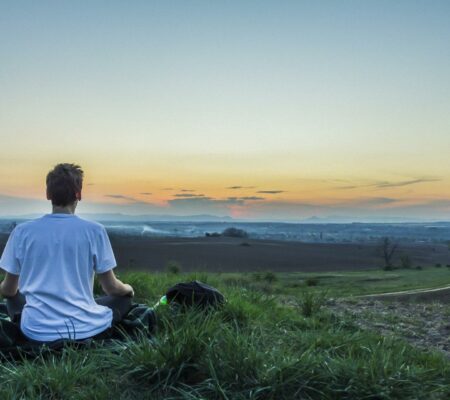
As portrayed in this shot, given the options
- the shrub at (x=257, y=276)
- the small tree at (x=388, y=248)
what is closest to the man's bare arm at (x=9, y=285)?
the shrub at (x=257, y=276)

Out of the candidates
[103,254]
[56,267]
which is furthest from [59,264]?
[103,254]

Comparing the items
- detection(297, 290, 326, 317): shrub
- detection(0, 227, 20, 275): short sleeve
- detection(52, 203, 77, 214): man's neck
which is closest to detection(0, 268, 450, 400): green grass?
detection(0, 227, 20, 275): short sleeve

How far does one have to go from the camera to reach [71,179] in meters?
4.21

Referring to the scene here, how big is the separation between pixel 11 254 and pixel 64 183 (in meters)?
0.72

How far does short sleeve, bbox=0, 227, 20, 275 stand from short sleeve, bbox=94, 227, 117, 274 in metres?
0.62

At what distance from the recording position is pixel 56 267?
14.1 ft

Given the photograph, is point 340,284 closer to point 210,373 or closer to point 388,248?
point 210,373

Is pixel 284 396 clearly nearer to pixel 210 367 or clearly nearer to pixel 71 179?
pixel 210 367

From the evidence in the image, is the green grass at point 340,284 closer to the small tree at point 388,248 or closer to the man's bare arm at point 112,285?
the man's bare arm at point 112,285

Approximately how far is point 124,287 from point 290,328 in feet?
7.53

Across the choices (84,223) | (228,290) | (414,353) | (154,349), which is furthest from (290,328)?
(84,223)

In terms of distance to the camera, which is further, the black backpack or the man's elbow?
the black backpack

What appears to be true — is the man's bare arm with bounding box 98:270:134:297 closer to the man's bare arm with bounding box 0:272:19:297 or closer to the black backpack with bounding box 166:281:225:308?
the man's bare arm with bounding box 0:272:19:297

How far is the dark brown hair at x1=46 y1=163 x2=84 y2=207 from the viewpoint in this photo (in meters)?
4.21
